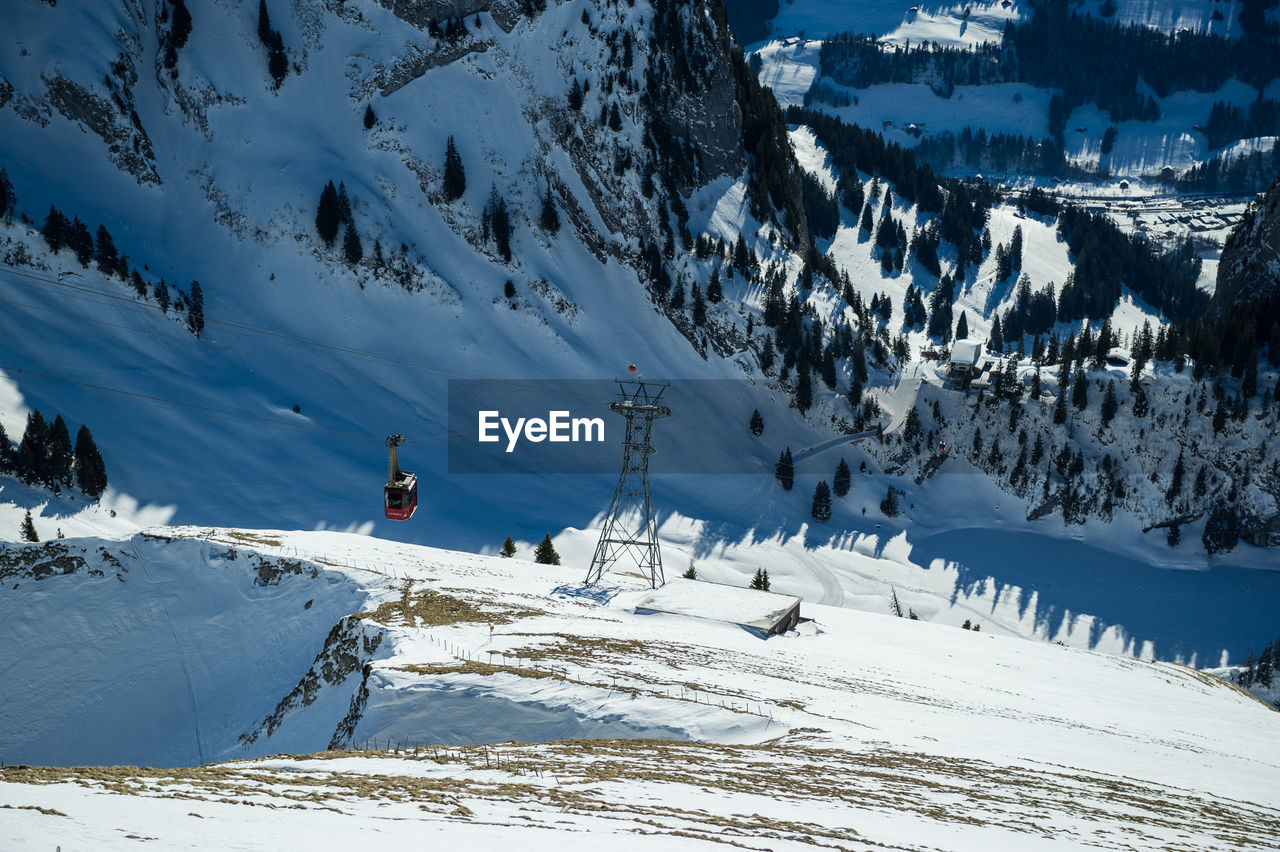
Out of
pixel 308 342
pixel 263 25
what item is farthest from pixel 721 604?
pixel 263 25

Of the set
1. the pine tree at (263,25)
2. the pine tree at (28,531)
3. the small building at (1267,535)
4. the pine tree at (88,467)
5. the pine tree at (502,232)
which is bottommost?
the pine tree at (28,531)

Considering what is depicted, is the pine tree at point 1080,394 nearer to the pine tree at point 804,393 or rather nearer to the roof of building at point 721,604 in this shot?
the pine tree at point 804,393

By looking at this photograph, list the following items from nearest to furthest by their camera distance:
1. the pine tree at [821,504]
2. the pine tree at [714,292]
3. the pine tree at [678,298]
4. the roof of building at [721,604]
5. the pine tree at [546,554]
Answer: the roof of building at [721,604] → the pine tree at [546,554] → the pine tree at [821,504] → the pine tree at [678,298] → the pine tree at [714,292]

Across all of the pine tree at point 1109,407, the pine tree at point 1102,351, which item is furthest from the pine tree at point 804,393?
the pine tree at point 1102,351

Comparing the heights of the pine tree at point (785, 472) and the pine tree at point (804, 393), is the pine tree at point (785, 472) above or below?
below

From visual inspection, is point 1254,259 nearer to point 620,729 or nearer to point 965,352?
point 965,352

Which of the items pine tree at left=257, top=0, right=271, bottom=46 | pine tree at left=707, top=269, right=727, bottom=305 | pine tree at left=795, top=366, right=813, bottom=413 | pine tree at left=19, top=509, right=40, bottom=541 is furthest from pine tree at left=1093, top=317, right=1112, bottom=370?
pine tree at left=19, top=509, right=40, bottom=541

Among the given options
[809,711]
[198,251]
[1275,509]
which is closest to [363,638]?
[809,711]
